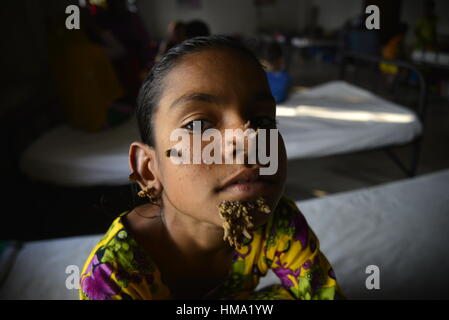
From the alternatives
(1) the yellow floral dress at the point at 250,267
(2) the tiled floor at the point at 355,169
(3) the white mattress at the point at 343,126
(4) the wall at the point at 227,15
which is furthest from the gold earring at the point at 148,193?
(4) the wall at the point at 227,15

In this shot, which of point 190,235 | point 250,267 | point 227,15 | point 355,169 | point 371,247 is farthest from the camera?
point 227,15

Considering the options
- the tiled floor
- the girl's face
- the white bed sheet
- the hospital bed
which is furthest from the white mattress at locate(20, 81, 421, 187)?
the girl's face

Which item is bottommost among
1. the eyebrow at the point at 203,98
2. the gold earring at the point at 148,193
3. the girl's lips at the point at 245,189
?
the gold earring at the point at 148,193

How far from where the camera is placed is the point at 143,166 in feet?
1.68

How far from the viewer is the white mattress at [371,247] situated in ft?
2.91

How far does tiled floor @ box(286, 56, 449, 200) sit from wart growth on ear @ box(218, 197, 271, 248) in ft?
5.90

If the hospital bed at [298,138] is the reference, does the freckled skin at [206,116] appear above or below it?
above

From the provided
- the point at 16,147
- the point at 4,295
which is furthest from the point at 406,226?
the point at 16,147

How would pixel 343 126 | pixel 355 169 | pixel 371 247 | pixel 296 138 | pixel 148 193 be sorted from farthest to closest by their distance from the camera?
pixel 355 169 → pixel 343 126 → pixel 296 138 → pixel 371 247 → pixel 148 193

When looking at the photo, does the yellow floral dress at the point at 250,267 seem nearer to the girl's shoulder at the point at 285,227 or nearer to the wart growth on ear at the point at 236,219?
the girl's shoulder at the point at 285,227

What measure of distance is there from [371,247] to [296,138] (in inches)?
36.6

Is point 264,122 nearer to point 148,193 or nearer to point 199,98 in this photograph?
point 199,98

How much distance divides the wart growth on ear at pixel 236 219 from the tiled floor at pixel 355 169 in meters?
1.80

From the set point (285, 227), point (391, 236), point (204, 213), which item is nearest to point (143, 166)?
point (204, 213)
